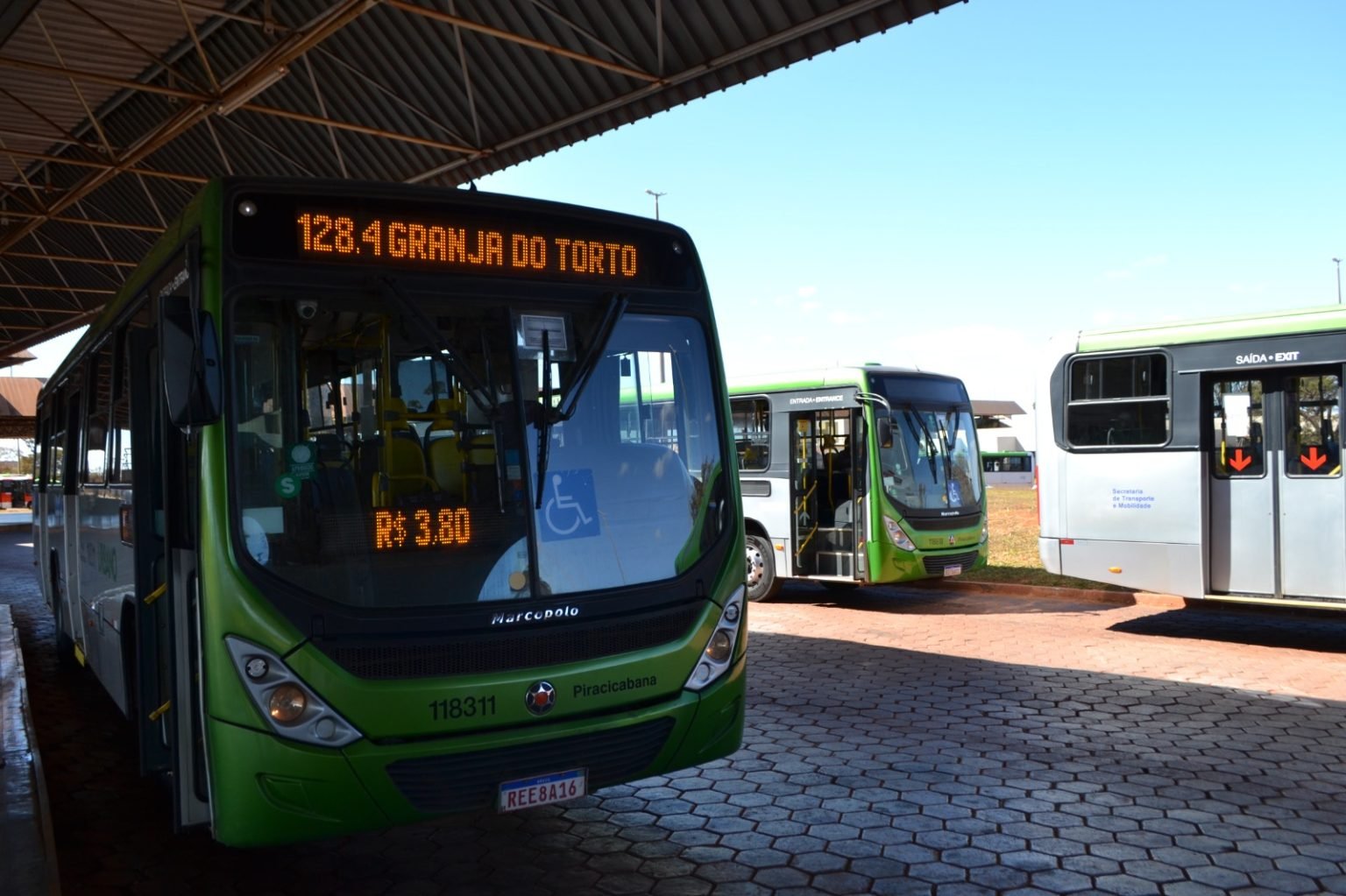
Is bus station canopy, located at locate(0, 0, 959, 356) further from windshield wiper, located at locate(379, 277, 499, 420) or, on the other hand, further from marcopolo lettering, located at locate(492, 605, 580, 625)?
marcopolo lettering, located at locate(492, 605, 580, 625)

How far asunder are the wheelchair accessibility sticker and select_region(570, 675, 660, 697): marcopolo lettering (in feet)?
2.04

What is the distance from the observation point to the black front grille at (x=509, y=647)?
14.0ft

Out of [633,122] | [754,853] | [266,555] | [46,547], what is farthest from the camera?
[633,122]

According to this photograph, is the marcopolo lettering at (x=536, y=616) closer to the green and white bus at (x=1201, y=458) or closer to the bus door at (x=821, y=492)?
the green and white bus at (x=1201, y=458)

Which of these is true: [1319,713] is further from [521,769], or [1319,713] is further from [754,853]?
[521,769]

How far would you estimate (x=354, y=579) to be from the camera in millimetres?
4352

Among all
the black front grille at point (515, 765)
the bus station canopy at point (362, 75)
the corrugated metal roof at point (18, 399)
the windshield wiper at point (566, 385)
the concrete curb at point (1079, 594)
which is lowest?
the concrete curb at point (1079, 594)

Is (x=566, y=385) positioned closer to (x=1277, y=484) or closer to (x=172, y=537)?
(x=172, y=537)

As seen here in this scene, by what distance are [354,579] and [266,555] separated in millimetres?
337

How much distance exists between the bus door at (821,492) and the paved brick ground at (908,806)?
4740mm

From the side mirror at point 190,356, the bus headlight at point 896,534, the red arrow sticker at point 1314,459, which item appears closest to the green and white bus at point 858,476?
the bus headlight at point 896,534

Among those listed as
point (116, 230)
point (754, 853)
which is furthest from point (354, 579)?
point (116, 230)

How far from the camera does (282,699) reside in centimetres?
420

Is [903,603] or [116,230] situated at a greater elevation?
[116,230]
